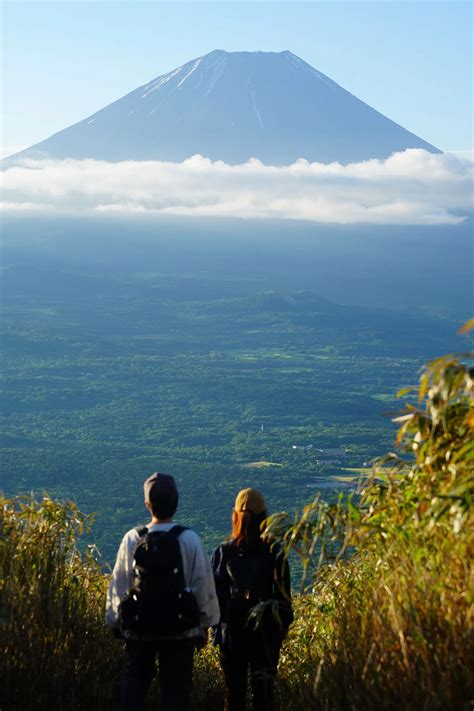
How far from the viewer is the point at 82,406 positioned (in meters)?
142

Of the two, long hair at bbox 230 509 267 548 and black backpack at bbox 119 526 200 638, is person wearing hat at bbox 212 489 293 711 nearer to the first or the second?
long hair at bbox 230 509 267 548

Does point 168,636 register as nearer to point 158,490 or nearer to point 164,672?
point 164,672

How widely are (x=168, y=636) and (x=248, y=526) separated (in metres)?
0.59

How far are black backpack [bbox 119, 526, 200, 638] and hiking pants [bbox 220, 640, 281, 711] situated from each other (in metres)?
0.63

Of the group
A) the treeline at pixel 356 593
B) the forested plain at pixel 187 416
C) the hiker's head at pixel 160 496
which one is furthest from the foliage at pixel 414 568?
the forested plain at pixel 187 416

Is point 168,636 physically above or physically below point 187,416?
below

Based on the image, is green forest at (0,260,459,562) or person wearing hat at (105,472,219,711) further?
green forest at (0,260,459,562)

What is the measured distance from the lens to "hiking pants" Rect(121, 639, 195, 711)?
3275 millimetres

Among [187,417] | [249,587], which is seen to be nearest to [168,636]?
[249,587]

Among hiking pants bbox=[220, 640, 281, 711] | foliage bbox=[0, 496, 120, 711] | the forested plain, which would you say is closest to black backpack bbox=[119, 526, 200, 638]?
foliage bbox=[0, 496, 120, 711]

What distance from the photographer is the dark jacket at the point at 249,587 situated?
12.3 feet

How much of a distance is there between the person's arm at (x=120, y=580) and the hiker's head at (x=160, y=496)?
5.1 inches

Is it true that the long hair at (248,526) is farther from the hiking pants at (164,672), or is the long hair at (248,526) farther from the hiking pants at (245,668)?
the hiking pants at (164,672)

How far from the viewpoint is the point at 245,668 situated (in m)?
3.86
